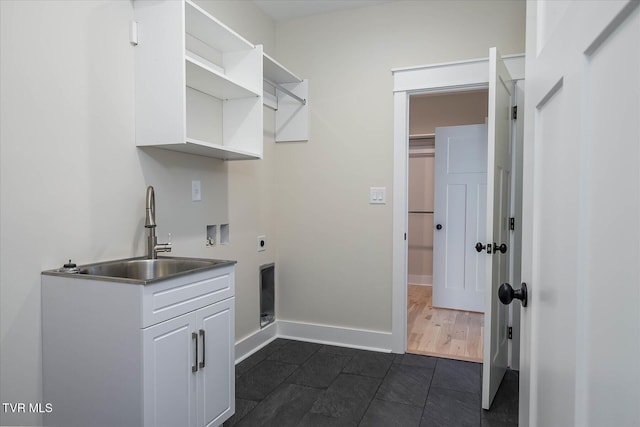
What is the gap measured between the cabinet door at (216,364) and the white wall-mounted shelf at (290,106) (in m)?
1.80

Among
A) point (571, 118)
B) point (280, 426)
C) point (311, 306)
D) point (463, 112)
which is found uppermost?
point (463, 112)

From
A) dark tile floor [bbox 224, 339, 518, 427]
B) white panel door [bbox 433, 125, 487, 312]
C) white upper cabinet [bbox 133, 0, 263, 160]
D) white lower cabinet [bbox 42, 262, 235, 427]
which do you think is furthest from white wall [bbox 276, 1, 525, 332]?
white lower cabinet [bbox 42, 262, 235, 427]

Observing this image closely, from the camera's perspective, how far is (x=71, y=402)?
1.61m

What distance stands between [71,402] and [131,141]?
119 cm

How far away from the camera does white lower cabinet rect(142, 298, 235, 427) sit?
1.54 m

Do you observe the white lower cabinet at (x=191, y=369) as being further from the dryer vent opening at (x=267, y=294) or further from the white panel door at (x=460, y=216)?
the white panel door at (x=460, y=216)

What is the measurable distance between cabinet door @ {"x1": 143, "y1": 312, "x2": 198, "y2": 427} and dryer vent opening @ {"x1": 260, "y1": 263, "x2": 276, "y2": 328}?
1.55 meters

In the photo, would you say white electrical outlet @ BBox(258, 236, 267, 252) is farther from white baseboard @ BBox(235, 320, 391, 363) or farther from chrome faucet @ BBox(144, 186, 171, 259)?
chrome faucet @ BBox(144, 186, 171, 259)

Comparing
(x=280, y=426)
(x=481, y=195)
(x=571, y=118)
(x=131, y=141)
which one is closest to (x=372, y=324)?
(x=280, y=426)

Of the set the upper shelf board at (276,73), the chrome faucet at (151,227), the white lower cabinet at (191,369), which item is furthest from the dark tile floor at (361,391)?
the upper shelf board at (276,73)

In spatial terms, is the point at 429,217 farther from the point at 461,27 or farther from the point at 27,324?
the point at 27,324

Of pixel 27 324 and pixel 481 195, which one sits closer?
pixel 27 324

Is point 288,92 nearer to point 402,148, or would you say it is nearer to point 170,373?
point 402,148

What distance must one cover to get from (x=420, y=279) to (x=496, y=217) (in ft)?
11.2
